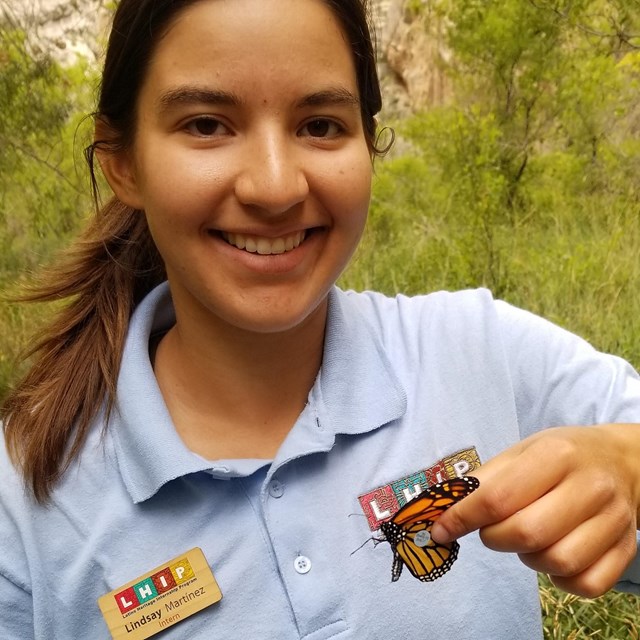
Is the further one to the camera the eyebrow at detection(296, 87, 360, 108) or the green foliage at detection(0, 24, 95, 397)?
the green foliage at detection(0, 24, 95, 397)

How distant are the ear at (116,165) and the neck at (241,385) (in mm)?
176

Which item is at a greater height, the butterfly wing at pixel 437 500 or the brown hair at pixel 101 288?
the brown hair at pixel 101 288

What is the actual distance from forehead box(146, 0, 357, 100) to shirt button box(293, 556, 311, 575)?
1.61 ft

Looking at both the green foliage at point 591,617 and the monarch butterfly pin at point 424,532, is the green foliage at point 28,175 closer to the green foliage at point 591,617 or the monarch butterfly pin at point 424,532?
the green foliage at point 591,617

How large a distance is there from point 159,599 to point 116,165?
53 cm

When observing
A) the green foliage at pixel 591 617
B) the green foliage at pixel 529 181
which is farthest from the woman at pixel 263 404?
the green foliage at pixel 529 181

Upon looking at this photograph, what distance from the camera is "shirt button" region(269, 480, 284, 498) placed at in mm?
774

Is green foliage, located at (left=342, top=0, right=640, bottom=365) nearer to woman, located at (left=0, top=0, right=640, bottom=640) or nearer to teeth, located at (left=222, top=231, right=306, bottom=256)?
woman, located at (left=0, top=0, right=640, bottom=640)

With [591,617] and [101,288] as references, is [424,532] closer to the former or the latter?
[101,288]

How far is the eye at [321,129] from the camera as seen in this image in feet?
2.50

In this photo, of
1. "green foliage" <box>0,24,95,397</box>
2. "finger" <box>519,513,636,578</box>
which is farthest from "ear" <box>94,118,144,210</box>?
"green foliage" <box>0,24,95,397</box>

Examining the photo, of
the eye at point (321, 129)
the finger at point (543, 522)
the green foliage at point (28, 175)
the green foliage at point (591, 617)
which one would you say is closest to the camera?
the finger at point (543, 522)

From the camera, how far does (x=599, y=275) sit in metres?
2.76

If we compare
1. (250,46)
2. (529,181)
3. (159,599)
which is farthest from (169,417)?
(529,181)
